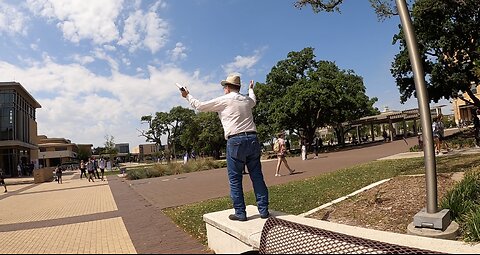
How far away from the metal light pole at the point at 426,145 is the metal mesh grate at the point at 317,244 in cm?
237

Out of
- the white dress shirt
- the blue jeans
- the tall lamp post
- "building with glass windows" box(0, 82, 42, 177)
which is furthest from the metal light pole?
"building with glass windows" box(0, 82, 42, 177)

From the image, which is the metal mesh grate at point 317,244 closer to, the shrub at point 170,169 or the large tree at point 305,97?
the shrub at point 170,169

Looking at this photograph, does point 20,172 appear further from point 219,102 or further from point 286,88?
point 219,102

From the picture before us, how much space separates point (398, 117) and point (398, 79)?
619 inches

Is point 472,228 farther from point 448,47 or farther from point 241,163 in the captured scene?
point 448,47

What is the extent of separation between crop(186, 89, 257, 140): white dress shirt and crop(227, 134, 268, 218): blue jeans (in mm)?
107

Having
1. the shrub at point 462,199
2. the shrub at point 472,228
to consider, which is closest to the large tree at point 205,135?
the shrub at point 462,199

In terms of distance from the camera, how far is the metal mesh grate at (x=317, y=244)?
2336 millimetres

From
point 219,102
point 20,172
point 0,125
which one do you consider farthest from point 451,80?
point 0,125

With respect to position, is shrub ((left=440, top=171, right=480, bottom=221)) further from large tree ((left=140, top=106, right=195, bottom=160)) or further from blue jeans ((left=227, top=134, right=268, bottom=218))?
large tree ((left=140, top=106, right=195, bottom=160))

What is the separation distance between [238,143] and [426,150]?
2.47 metres

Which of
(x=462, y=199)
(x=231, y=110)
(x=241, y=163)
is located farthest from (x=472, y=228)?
(x=231, y=110)

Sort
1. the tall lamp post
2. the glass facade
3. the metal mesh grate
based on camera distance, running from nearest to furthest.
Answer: the metal mesh grate → the tall lamp post → the glass facade

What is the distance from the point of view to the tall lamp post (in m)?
4.45
